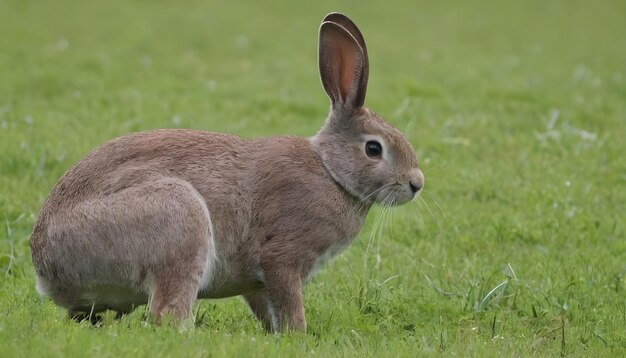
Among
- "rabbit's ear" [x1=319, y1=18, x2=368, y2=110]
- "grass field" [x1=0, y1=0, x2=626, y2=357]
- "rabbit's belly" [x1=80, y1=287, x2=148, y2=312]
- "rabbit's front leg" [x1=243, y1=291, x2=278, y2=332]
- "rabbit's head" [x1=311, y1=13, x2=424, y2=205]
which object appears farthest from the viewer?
"rabbit's ear" [x1=319, y1=18, x2=368, y2=110]

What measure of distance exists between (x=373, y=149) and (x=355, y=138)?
0.14 metres

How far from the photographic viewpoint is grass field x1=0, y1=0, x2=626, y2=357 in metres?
6.91

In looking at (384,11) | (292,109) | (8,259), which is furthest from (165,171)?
(384,11)

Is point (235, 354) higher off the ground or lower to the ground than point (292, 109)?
higher

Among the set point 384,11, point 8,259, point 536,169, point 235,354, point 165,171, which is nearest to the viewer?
point 235,354

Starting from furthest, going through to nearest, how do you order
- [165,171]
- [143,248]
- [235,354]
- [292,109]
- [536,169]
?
1. [292,109]
2. [536,169]
3. [165,171]
4. [143,248]
5. [235,354]

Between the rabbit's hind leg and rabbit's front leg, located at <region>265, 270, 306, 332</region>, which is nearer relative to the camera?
the rabbit's hind leg

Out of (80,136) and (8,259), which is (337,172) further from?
(80,136)

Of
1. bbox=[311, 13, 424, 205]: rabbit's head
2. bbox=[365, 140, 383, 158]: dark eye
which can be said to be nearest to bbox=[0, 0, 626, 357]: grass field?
bbox=[311, 13, 424, 205]: rabbit's head

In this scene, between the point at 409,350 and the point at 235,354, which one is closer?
the point at 235,354

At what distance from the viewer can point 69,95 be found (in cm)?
1427

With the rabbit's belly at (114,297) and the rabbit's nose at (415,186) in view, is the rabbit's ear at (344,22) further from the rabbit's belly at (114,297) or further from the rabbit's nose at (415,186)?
the rabbit's belly at (114,297)

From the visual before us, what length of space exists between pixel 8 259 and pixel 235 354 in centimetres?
327

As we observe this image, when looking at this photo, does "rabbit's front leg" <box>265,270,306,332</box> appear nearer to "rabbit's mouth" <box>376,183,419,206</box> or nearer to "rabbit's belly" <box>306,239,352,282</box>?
"rabbit's belly" <box>306,239,352,282</box>
